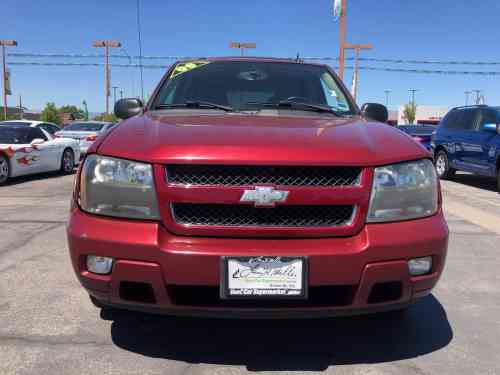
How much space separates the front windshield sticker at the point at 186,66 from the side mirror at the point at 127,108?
383 millimetres

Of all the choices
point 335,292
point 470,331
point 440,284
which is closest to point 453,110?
point 440,284

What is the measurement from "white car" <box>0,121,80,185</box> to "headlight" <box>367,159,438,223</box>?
8880 millimetres

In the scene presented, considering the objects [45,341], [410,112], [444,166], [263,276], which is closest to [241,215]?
[263,276]

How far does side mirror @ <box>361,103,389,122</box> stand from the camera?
3.49 m

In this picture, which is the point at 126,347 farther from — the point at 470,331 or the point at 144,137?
the point at 470,331

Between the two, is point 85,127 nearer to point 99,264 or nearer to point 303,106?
point 303,106

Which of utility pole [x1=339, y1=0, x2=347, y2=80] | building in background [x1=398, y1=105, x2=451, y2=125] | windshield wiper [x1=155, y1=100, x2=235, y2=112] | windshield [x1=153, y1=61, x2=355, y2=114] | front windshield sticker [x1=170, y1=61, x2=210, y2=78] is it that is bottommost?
building in background [x1=398, y1=105, x2=451, y2=125]

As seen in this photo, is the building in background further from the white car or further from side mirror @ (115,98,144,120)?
side mirror @ (115,98,144,120)

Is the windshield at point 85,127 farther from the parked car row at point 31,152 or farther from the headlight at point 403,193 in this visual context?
the headlight at point 403,193

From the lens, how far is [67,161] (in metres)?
11.8

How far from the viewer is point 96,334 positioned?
2.68 m

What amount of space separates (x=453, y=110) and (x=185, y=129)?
10.0m

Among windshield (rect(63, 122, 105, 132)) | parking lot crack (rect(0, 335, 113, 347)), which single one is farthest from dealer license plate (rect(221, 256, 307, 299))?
windshield (rect(63, 122, 105, 132))

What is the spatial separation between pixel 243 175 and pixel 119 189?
0.57 metres
